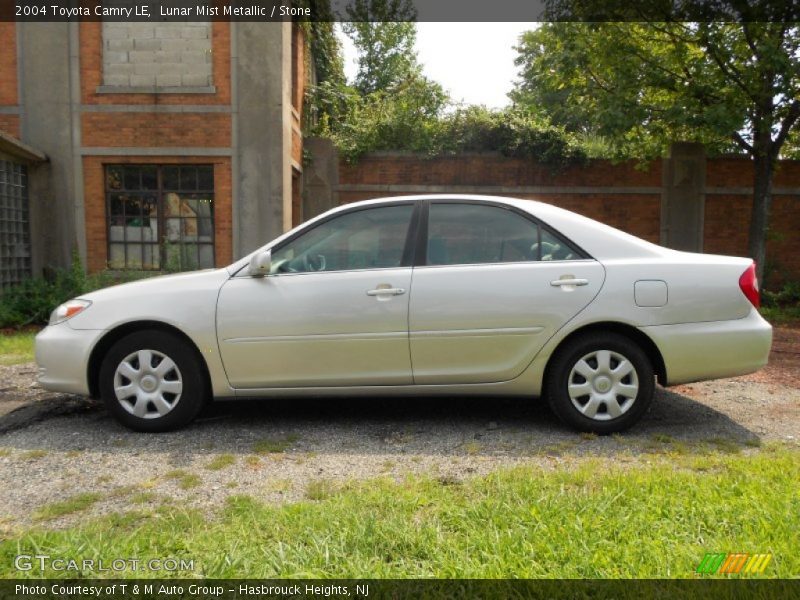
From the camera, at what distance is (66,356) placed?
4789mm

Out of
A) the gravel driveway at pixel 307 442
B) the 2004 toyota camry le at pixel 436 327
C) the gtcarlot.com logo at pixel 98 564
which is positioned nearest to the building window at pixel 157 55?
the gravel driveway at pixel 307 442

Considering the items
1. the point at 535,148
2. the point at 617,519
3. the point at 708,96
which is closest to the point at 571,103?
the point at 535,148

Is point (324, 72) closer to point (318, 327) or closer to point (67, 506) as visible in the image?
point (318, 327)

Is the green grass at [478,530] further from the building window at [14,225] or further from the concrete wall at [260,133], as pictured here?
the building window at [14,225]

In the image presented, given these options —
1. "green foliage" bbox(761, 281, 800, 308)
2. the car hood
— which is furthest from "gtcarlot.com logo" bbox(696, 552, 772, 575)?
"green foliage" bbox(761, 281, 800, 308)

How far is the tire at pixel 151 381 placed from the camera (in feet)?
15.5

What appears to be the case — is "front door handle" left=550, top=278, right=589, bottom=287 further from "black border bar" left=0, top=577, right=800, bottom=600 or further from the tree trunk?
the tree trunk

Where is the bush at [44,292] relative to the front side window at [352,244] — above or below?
below

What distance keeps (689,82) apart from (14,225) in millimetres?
12362

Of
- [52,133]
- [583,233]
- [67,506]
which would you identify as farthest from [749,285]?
[52,133]

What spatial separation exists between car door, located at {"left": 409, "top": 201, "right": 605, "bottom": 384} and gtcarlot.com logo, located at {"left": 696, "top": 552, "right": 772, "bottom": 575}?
6.91ft

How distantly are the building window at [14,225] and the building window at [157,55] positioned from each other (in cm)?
230

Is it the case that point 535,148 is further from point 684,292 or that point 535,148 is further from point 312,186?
point 684,292

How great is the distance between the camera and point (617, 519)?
3.00m
